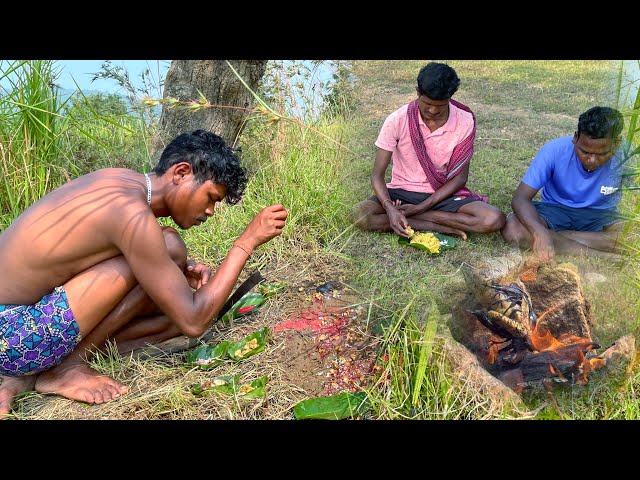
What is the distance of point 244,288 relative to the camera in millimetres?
2945

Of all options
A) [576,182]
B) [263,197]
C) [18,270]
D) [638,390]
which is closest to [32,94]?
[263,197]

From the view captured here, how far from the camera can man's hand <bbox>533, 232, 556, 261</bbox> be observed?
3.18 meters

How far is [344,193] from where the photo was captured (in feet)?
13.7

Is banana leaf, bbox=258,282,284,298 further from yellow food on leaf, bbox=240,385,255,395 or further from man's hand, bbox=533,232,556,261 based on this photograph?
man's hand, bbox=533,232,556,261

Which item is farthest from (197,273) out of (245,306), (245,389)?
(245,389)

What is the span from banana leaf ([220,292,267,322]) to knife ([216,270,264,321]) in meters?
0.02

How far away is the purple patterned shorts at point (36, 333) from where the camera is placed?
2.33 meters

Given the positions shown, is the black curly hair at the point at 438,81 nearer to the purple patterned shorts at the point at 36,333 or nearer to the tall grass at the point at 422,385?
the tall grass at the point at 422,385

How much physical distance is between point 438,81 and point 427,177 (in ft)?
2.29

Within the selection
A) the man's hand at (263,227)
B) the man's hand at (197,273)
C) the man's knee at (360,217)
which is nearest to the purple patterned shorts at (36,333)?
the man's hand at (197,273)

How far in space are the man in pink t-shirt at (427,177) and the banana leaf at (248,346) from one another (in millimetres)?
1413

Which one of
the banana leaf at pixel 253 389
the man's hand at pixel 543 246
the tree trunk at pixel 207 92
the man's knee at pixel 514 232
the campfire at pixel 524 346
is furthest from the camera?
the tree trunk at pixel 207 92

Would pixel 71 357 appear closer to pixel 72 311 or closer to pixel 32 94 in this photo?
pixel 72 311

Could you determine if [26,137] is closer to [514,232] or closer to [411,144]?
[411,144]
